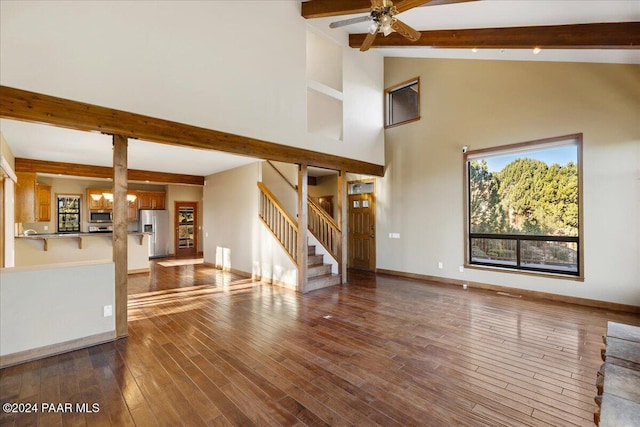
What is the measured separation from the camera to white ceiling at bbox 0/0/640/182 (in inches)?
143

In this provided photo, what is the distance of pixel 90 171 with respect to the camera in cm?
671

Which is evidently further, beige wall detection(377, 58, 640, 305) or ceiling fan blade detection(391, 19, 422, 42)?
beige wall detection(377, 58, 640, 305)

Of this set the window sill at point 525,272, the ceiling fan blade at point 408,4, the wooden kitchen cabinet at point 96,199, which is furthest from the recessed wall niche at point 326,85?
the wooden kitchen cabinet at point 96,199

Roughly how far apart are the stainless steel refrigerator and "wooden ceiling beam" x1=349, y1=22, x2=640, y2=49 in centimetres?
912

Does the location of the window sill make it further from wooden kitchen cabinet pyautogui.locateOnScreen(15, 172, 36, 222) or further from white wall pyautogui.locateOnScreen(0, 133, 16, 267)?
wooden kitchen cabinet pyautogui.locateOnScreen(15, 172, 36, 222)

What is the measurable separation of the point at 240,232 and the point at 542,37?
6.93 m

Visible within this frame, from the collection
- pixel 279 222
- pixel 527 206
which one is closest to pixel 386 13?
pixel 279 222

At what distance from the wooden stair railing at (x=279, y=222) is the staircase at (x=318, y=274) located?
0.54 meters

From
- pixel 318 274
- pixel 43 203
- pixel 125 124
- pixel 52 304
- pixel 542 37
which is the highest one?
pixel 542 37

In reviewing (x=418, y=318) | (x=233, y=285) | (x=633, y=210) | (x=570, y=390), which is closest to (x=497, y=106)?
(x=633, y=210)

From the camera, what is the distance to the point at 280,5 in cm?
484

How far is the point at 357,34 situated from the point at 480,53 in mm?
2578

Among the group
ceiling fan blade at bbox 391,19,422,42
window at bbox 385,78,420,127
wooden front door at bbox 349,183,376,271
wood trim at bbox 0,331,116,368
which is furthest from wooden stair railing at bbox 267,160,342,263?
wood trim at bbox 0,331,116,368

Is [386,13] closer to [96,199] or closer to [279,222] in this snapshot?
[279,222]
